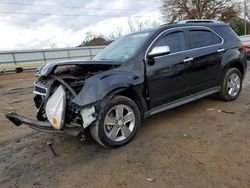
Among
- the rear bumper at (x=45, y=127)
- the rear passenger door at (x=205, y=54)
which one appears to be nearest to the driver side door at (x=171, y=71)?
the rear passenger door at (x=205, y=54)

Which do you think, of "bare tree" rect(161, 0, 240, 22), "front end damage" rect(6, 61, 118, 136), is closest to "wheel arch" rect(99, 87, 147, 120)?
"front end damage" rect(6, 61, 118, 136)

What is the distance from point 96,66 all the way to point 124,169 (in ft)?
5.33

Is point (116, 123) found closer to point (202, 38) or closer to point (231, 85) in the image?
point (202, 38)

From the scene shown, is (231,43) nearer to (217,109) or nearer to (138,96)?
(217,109)

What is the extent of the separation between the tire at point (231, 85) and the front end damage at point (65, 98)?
3.04 m

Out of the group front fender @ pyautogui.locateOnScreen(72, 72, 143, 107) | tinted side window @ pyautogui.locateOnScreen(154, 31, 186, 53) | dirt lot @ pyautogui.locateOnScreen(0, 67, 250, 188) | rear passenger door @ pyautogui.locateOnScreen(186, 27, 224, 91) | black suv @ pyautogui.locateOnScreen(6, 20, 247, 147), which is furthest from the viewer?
rear passenger door @ pyautogui.locateOnScreen(186, 27, 224, 91)

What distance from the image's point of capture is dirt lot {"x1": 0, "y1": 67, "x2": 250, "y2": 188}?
302cm

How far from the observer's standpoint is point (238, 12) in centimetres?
4247

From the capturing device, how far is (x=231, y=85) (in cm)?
590

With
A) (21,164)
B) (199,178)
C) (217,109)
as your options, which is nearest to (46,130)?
(21,164)

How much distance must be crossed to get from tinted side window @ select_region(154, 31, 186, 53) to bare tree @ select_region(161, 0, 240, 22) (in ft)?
127

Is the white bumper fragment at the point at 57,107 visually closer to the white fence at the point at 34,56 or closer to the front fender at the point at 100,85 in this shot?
the front fender at the point at 100,85

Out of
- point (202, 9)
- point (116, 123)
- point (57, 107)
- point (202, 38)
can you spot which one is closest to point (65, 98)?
point (57, 107)

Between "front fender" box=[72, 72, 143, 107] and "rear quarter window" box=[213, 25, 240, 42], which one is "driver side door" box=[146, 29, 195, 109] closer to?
"front fender" box=[72, 72, 143, 107]
